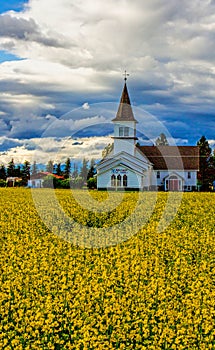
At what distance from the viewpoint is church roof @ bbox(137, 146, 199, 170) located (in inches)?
2621

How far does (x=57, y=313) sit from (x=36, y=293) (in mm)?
888

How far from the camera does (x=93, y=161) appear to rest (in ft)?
232

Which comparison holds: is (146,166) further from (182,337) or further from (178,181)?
(182,337)

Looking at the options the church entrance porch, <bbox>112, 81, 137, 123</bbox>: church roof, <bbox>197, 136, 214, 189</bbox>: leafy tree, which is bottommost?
the church entrance porch

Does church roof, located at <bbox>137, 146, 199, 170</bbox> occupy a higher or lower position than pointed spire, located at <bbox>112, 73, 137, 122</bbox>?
lower

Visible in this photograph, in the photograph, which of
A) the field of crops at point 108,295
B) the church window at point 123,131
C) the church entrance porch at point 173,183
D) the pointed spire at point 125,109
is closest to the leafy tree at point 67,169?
the church entrance porch at point 173,183

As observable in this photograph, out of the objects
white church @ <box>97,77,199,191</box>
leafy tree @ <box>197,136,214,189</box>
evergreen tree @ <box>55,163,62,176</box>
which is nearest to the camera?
white church @ <box>97,77,199,191</box>

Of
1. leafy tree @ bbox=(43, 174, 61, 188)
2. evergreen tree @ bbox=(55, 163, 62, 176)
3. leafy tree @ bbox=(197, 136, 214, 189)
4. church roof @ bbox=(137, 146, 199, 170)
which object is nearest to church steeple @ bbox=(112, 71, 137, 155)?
church roof @ bbox=(137, 146, 199, 170)

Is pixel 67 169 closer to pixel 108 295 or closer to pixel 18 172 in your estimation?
pixel 18 172

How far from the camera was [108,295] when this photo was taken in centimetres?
941

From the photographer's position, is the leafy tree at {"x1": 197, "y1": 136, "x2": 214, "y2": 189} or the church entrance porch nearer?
the church entrance porch

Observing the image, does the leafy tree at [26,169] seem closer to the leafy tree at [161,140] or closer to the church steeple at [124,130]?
the leafy tree at [161,140]

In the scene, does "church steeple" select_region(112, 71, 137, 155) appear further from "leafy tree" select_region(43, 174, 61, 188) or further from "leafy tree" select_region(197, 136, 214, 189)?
"leafy tree" select_region(197, 136, 214, 189)

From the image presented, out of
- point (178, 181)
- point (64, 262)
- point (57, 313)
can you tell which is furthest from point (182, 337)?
point (178, 181)
